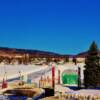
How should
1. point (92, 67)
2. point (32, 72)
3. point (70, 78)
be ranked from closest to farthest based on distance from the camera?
point (92, 67)
point (70, 78)
point (32, 72)

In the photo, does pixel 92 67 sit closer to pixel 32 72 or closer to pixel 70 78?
pixel 70 78

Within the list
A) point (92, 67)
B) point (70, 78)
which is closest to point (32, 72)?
point (70, 78)

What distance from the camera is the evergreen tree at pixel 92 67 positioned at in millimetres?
31144

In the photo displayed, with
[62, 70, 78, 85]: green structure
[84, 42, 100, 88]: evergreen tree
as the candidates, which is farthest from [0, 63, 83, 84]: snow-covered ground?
[84, 42, 100, 88]: evergreen tree

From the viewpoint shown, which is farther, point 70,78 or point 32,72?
point 32,72

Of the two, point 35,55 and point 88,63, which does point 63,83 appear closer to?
point 88,63

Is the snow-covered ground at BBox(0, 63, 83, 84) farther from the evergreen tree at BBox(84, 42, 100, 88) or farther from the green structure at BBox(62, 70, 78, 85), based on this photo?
the evergreen tree at BBox(84, 42, 100, 88)

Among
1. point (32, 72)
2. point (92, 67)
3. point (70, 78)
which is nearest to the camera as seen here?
point (92, 67)

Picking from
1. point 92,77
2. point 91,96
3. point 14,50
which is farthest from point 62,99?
point 14,50

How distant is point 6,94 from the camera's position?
2458 cm

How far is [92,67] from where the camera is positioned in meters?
32.0

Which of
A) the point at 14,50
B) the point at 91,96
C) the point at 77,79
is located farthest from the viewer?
the point at 14,50

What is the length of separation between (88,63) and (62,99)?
14669 millimetres

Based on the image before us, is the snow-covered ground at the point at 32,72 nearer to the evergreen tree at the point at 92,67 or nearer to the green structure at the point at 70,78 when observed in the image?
the green structure at the point at 70,78
